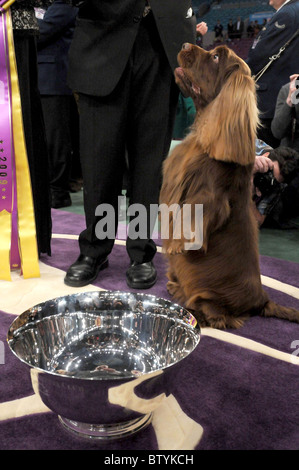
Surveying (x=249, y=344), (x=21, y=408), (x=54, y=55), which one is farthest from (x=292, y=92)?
(x=21, y=408)

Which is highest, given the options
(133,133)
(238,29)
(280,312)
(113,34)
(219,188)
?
(238,29)

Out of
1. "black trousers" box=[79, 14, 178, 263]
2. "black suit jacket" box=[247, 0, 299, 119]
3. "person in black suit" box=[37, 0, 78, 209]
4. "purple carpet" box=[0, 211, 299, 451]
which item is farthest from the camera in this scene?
"person in black suit" box=[37, 0, 78, 209]

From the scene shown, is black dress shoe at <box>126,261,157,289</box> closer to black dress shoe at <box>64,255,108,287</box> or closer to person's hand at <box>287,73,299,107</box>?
black dress shoe at <box>64,255,108,287</box>

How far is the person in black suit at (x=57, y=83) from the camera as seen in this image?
10.6 feet

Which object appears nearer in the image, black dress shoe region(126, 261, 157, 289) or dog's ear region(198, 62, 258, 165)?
dog's ear region(198, 62, 258, 165)

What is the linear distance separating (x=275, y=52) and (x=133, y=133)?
191cm

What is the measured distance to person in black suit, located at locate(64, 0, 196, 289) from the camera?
1.69m

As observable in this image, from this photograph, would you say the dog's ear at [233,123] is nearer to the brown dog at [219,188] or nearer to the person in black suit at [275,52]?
the brown dog at [219,188]

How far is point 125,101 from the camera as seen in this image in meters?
1.80

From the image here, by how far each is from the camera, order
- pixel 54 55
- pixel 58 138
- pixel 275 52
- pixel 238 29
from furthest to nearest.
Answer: pixel 238 29 → pixel 58 138 → pixel 54 55 → pixel 275 52

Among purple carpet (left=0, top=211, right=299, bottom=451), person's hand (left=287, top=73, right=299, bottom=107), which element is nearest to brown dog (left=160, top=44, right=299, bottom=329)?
purple carpet (left=0, top=211, right=299, bottom=451)

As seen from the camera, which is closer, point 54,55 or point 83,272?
point 83,272

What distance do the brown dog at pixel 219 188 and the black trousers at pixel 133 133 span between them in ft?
0.73

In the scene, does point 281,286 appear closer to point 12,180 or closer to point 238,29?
point 12,180
